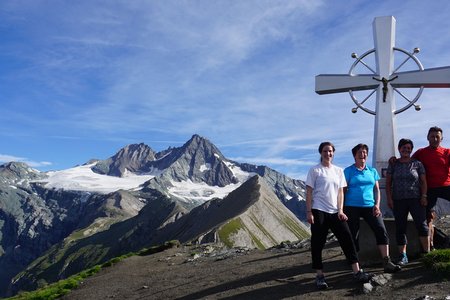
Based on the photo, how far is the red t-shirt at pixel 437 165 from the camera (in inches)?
514

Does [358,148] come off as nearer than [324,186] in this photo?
No

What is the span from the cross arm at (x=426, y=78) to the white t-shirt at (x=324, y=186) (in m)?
8.46

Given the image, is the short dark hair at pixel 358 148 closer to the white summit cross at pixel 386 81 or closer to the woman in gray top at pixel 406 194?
the woman in gray top at pixel 406 194

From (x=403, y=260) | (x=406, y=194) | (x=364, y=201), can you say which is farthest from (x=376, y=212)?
(x=403, y=260)

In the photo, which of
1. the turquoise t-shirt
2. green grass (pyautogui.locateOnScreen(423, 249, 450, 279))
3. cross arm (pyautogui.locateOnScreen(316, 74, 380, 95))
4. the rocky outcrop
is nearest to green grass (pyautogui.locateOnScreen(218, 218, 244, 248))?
the rocky outcrop

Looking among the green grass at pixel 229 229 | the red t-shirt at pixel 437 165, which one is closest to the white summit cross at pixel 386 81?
the red t-shirt at pixel 437 165

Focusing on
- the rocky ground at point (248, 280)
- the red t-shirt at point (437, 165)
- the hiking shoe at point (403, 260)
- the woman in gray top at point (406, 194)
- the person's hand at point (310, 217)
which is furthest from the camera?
the hiking shoe at point (403, 260)

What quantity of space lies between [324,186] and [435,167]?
3.76 meters

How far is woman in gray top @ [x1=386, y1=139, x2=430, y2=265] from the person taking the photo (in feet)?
42.3

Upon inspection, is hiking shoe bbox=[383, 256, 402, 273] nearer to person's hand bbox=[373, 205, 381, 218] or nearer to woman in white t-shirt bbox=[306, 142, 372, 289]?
woman in white t-shirt bbox=[306, 142, 372, 289]

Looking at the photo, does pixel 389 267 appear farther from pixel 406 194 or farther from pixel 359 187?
pixel 359 187

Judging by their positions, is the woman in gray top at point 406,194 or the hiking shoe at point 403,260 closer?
the woman in gray top at point 406,194

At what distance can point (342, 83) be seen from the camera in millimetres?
19859

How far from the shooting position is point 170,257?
29594mm
